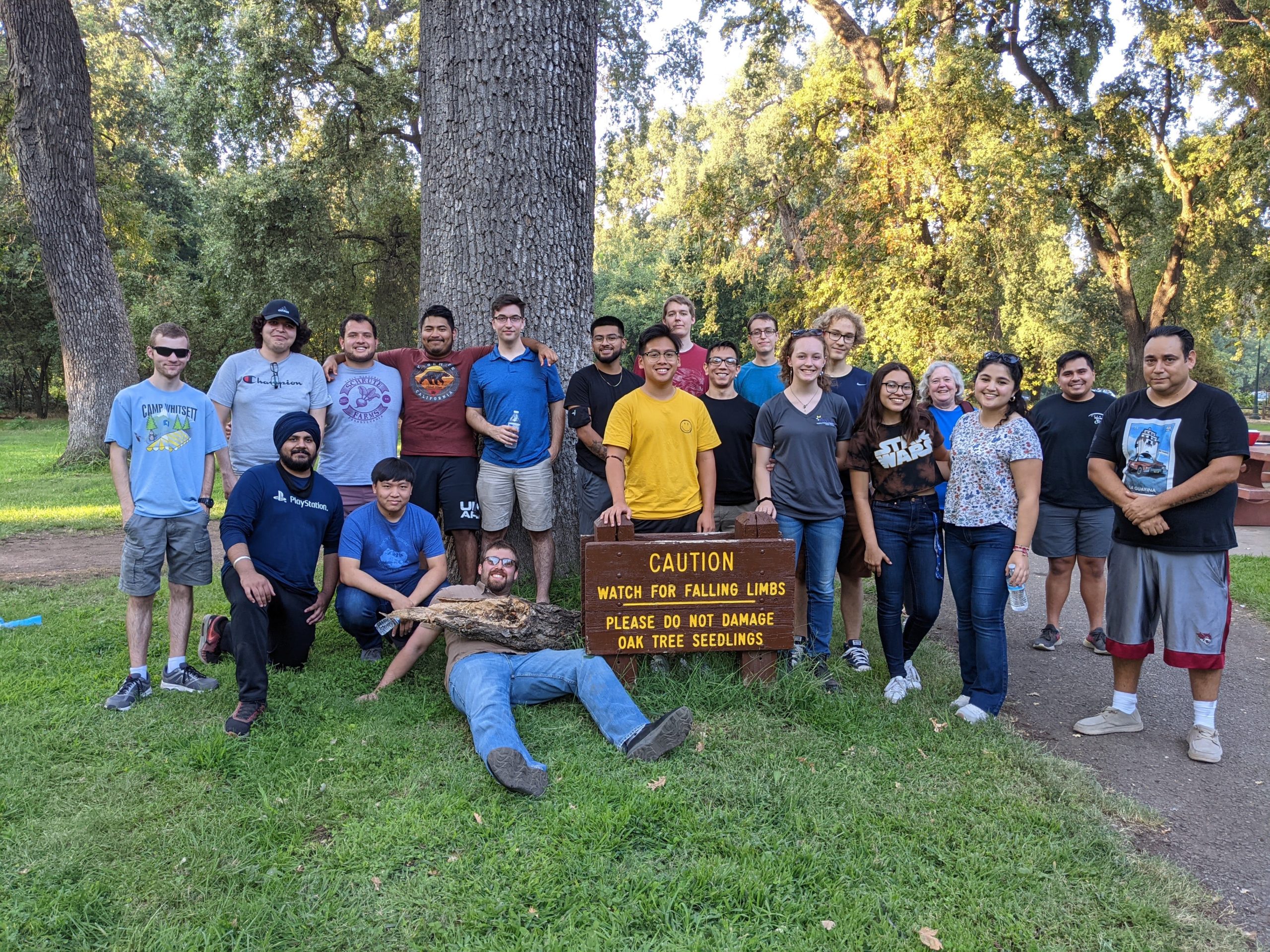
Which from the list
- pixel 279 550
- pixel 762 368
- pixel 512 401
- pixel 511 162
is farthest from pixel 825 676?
pixel 511 162

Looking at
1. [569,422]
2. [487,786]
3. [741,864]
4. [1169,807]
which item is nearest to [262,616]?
[487,786]

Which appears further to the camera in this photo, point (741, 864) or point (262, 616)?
point (262, 616)

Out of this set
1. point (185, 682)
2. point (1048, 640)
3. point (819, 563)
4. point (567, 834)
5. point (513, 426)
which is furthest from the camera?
point (1048, 640)

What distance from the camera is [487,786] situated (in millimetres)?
3473

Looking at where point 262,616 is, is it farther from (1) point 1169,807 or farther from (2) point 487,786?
(1) point 1169,807

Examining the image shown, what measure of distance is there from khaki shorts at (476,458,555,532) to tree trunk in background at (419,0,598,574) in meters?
0.56

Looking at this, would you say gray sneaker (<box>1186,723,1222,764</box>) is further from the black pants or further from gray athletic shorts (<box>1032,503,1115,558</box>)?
the black pants

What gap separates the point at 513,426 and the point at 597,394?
0.61 m

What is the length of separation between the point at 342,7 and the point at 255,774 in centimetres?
1541

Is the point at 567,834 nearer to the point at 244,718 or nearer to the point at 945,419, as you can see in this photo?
the point at 244,718

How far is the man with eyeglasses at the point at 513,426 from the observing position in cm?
529

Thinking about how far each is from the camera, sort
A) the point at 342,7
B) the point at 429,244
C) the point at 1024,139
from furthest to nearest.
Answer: the point at 342,7
the point at 1024,139
the point at 429,244

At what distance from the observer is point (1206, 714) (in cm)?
415

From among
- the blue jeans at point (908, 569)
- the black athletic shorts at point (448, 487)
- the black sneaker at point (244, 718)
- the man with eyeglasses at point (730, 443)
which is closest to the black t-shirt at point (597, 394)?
the man with eyeglasses at point (730, 443)
